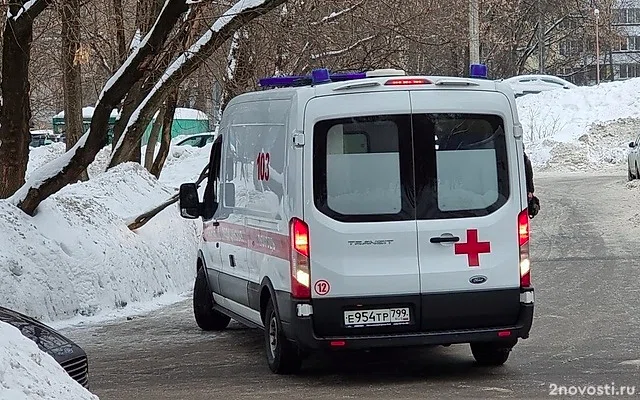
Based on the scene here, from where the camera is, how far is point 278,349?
31.2ft

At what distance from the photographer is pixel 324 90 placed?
9070 mm

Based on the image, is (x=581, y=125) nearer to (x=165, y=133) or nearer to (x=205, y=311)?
(x=165, y=133)

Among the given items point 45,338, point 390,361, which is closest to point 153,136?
point 390,361

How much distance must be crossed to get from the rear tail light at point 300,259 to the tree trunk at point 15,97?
5708mm

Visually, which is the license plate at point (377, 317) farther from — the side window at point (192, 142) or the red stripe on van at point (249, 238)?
the side window at point (192, 142)

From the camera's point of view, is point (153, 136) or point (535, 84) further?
point (535, 84)

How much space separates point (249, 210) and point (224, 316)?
101 inches

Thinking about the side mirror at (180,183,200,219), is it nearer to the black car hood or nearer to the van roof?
the van roof

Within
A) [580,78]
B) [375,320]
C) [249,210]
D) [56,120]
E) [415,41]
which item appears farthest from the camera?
[580,78]

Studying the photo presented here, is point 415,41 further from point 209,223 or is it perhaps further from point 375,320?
point 375,320

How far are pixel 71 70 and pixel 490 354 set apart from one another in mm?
11817

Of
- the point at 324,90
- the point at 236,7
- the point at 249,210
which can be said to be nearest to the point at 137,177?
the point at 236,7

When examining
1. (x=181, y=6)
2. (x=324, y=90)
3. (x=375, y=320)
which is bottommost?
(x=375, y=320)

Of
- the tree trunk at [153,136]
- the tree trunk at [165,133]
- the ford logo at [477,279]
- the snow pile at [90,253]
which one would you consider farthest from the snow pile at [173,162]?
the ford logo at [477,279]
